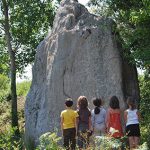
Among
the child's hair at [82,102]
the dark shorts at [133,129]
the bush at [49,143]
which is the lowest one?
the bush at [49,143]

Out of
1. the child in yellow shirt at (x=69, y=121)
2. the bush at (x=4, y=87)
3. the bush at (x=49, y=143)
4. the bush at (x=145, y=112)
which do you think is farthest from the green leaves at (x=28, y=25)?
the bush at (x=49, y=143)

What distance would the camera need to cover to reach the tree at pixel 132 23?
1441 centimetres

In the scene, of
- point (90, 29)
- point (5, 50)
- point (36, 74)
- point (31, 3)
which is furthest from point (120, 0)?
point (5, 50)

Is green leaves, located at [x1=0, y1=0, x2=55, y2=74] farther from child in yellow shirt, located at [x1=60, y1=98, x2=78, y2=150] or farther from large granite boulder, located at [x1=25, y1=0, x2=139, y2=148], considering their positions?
child in yellow shirt, located at [x1=60, y1=98, x2=78, y2=150]

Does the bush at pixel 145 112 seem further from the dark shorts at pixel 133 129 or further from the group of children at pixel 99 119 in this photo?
the group of children at pixel 99 119

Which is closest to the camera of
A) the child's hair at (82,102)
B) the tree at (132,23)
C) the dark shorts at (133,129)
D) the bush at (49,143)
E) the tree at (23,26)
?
the bush at (49,143)

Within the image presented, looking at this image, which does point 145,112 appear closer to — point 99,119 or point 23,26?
point 99,119

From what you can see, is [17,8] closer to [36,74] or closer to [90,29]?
[36,74]

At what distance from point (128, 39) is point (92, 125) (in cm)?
377

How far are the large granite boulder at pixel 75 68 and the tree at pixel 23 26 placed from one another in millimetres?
7009

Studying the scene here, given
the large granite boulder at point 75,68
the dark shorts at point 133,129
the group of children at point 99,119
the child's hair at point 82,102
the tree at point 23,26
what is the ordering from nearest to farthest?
the child's hair at point 82,102, the group of children at point 99,119, the dark shorts at point 133,129, the large granite boulder at point 75,68, the tree at point 23,26

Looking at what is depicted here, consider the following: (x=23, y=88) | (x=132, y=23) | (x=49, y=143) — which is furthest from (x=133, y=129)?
(x=23, y=88)

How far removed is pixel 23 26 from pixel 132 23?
37.0ft

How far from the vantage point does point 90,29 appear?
16422mm
